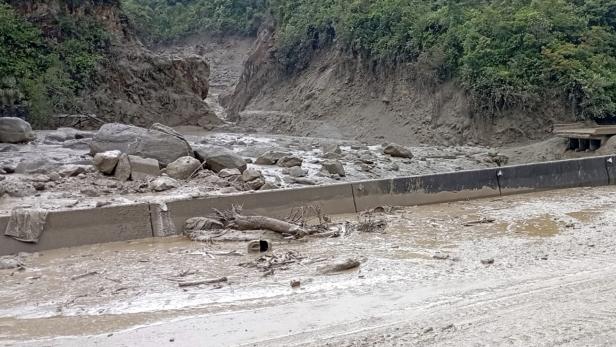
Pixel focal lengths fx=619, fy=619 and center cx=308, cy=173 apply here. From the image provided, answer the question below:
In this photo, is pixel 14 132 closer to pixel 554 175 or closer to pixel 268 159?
pixel 268 159

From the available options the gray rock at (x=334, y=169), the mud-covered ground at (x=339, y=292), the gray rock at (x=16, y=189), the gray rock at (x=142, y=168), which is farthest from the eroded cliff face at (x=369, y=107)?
the gray rock at (x=16, y=189)

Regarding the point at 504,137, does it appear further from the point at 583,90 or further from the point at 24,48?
the point at 24,48

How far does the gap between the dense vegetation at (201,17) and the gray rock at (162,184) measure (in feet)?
150

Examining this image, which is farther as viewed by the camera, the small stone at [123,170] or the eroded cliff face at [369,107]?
the eroded cliff face at [369,107]

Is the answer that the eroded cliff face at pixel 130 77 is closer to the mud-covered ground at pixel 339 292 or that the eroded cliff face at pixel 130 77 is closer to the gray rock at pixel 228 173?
the gray rock at pixel 228 173

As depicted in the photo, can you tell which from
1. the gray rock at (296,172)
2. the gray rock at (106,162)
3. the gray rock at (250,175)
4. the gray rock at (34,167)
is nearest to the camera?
the gray rock at (106,162)

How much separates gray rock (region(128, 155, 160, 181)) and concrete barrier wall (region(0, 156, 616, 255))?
112 inches

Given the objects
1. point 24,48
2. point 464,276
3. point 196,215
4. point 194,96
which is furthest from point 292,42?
point 464,276

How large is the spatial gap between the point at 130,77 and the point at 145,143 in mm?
17786

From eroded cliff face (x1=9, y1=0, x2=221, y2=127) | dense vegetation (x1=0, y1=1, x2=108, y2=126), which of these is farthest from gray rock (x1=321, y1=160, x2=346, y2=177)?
eroded cliff face (x1=9, y1=0, x2=221, y2=127)

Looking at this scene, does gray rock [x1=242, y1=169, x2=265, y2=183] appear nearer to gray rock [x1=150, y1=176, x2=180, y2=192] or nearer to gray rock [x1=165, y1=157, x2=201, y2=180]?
gray rock [x1=165, y1=157, x2=201, y2=180]

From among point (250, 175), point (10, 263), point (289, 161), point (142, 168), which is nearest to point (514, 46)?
point (289, 161)

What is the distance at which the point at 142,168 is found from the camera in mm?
12648

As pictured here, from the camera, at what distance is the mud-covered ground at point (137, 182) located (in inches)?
433
